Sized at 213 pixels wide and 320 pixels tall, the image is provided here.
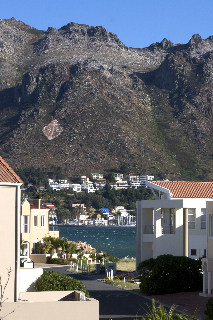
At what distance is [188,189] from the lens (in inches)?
1972

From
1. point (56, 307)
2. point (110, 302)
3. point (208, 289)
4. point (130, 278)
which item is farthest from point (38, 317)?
point (130, 278)

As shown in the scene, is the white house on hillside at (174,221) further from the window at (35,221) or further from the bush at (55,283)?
the bush at (55,283)

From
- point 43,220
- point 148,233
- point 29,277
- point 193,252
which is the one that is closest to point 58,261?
point 43,220

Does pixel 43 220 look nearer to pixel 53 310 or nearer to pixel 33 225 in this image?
pixel 33 225

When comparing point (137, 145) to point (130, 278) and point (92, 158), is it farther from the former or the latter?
point (130, 278)

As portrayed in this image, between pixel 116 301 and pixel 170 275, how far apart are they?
4.43m

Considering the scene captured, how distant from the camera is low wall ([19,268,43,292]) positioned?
1155 inches

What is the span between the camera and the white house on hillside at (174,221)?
47.3 metres

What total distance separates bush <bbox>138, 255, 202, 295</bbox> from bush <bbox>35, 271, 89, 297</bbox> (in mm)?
8356

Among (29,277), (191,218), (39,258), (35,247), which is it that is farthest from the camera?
(35,247)

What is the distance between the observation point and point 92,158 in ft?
650

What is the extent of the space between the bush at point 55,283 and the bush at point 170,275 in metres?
8.36

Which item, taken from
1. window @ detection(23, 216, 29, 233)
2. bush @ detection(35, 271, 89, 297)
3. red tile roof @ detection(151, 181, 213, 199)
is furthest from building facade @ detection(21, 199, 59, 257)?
bush @ detection(35, 271, 89, 297)

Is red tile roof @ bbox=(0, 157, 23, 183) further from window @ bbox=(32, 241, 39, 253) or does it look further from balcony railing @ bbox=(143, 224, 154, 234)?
window @ bbox=(32, 241, 39, 253)
